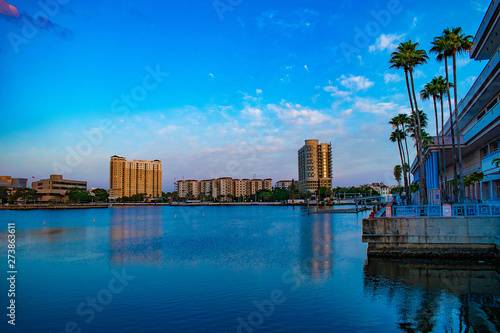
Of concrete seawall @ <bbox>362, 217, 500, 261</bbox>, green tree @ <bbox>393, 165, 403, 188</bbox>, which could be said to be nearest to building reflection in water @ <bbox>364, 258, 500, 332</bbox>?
concrete seawall @ <bbox>362, 217, 500, 261</bbox>

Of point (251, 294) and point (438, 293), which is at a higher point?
point (438, 293)

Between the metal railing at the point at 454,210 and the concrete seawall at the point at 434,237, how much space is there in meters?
0.89

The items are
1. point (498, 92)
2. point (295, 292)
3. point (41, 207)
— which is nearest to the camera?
point (295, 292)

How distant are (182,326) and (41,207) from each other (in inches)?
7476

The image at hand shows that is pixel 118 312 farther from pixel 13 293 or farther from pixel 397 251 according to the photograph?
pixel 397 251

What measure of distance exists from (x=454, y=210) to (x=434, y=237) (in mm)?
2524

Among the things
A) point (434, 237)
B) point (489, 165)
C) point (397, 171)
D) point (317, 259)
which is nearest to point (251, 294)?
point (317, 259)

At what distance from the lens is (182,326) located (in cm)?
1348

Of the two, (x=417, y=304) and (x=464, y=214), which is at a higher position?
(x=464, y=214)

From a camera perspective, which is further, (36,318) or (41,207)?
(41,207)

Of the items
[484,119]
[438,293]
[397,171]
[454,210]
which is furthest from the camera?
[397,171]

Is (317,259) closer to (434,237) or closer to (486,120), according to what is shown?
(434,237)

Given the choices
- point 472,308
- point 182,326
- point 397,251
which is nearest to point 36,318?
point 182,326

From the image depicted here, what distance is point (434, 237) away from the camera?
80.1 feet
